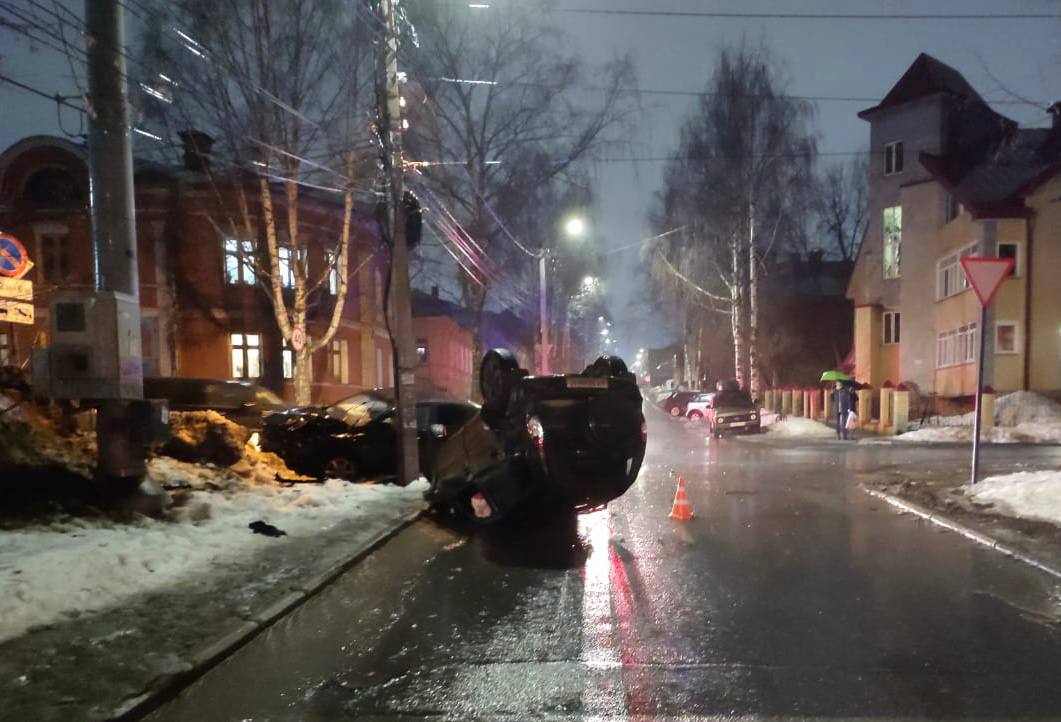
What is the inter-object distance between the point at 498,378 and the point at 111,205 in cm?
456

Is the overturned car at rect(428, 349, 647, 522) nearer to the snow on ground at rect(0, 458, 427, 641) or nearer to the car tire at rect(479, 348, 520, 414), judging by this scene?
the car tire at rect(479, 348, 520, 414)

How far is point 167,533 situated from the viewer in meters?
7.56

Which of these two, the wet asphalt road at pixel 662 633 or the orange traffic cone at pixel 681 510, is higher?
the wet asphalt road at pixel 662 633

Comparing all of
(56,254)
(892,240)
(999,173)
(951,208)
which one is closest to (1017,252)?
(999,173)

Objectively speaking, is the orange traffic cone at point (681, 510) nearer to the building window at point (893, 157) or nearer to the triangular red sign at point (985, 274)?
the triangular red sign at point (985, 274)

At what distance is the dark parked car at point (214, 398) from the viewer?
629 inches

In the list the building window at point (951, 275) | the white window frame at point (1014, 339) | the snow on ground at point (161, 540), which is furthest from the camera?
the building window at point (951, 275)

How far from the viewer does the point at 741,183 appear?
30422 mm

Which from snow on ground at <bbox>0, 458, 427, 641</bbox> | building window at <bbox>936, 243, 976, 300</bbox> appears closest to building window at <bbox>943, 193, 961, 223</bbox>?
building window at <bbox>936, 243, 976, 300</bbox>

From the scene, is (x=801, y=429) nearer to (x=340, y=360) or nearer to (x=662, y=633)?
(x=340, y=360)

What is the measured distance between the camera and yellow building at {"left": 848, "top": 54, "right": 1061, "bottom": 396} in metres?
24.0

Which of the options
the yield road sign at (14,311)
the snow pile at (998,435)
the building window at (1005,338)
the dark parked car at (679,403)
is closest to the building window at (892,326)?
the building window at (1005,338)

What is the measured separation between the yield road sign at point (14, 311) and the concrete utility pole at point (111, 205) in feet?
18.3

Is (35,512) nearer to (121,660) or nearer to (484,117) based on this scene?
(121,660)
